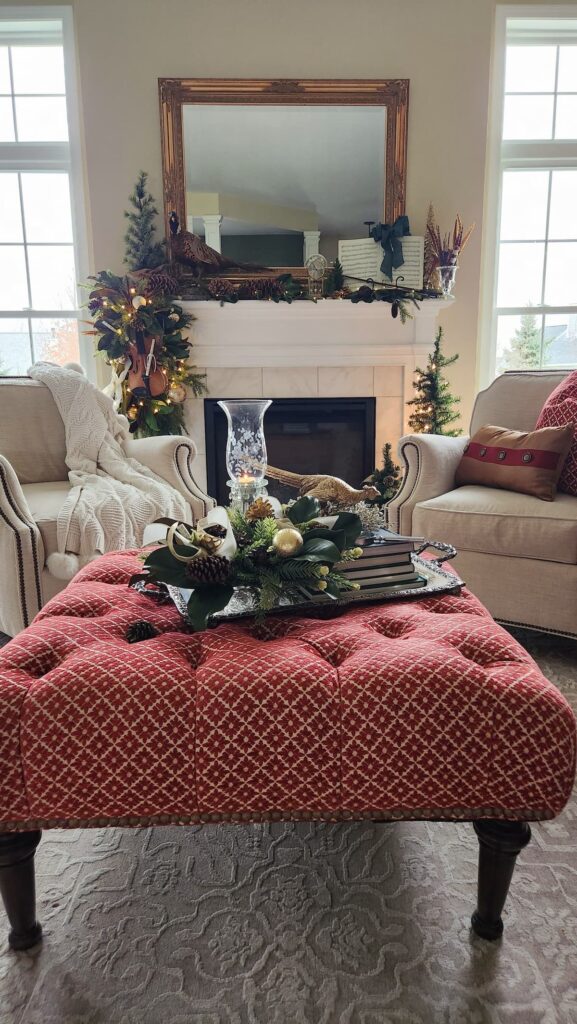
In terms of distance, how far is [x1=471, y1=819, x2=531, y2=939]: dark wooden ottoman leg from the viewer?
3.26 feet

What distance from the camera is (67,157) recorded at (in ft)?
12.3

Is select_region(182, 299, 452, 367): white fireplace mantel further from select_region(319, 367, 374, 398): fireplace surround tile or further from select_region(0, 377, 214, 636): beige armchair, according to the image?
select_region(0, 377, 214, 636): beige armchair

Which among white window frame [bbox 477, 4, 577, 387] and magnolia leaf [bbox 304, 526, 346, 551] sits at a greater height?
white window frame [bbox 477, 4, 577, 387]

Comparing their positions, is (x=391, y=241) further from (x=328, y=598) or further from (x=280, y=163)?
(x=328, y=598)

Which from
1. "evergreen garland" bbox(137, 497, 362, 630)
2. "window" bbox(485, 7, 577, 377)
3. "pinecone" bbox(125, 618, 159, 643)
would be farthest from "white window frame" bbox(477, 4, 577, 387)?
"pinecone" bbox(125, 618, 159, 643)

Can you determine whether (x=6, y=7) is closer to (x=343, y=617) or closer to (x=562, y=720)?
(x=343, y=617)

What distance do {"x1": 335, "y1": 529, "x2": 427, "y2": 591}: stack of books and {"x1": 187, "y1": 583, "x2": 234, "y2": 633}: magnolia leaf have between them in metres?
0.26

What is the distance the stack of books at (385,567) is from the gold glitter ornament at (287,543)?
0.12 metres

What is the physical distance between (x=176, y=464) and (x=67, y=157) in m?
2.18

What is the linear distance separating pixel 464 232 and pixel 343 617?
3.08m

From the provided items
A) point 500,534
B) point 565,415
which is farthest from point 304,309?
point 500,534

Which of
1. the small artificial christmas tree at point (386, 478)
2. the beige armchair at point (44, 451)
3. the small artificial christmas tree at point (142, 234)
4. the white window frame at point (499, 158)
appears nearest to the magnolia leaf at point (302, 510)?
the beige armchair at point (44, 451)

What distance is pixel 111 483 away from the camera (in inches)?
97.8

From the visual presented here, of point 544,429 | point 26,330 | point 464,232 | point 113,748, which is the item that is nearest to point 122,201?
point 26,330
